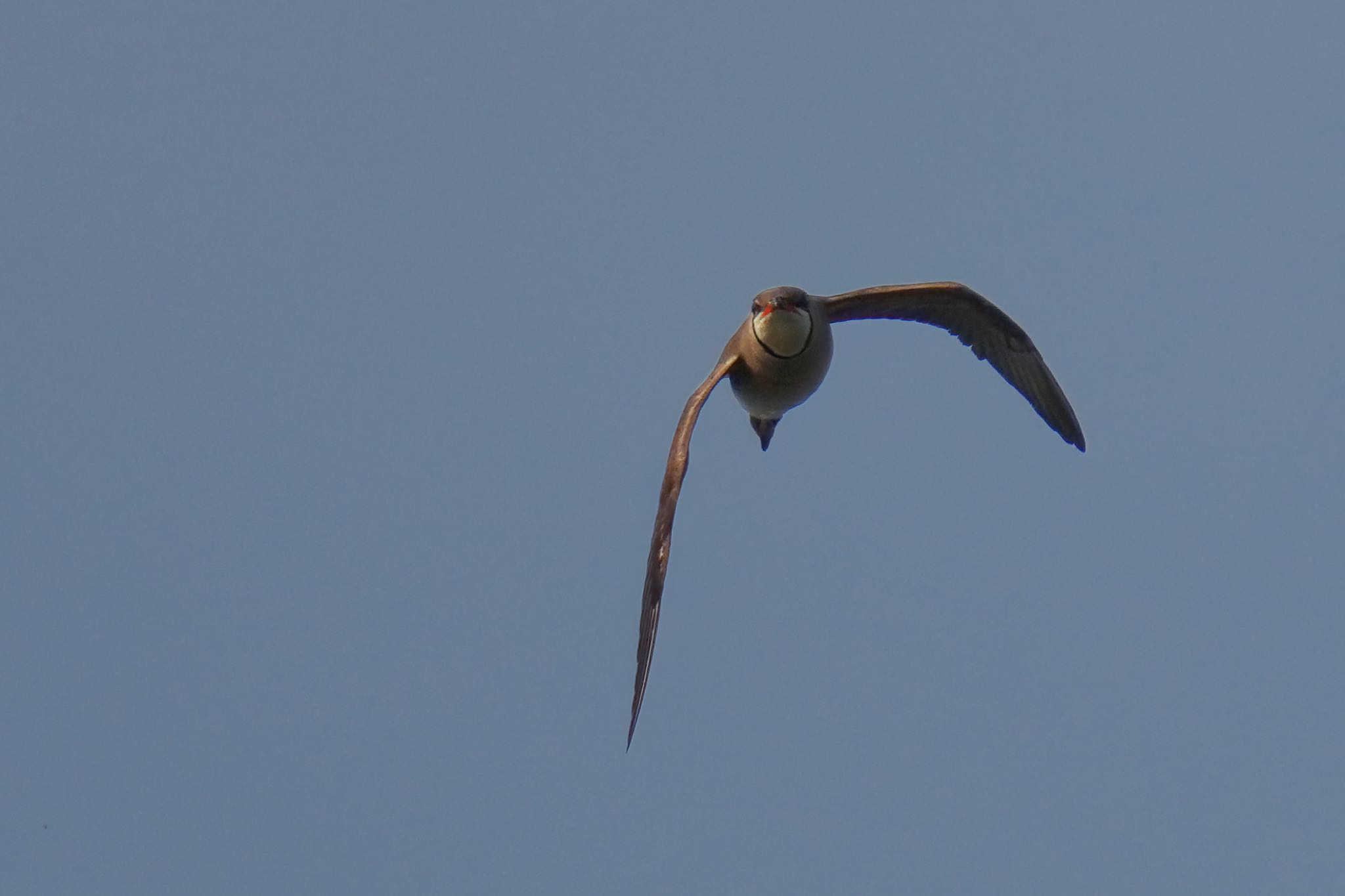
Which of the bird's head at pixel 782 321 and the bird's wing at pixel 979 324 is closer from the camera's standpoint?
the bird's head at pixel 782 321

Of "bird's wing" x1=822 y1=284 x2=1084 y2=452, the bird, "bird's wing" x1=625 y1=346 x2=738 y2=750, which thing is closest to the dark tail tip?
the bird

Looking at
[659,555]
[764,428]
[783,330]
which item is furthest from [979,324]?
[659,555]

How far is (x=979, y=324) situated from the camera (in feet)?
40.9

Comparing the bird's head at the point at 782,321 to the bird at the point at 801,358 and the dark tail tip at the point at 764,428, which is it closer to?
the bird at the point at 801,358

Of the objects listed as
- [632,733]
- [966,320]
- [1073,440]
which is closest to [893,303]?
[966,320]

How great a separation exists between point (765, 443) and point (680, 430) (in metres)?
2.22

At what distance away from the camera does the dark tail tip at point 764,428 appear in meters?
12.0

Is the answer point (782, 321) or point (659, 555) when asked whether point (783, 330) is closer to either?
point (782, 321)

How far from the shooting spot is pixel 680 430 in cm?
1012

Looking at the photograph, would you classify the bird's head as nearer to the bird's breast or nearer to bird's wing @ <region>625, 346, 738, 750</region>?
the bird's breast

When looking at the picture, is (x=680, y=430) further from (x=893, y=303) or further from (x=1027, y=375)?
(x=1027, y=375)

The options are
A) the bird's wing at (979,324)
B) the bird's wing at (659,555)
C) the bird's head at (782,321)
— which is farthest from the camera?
the bird's wing at (979,324)

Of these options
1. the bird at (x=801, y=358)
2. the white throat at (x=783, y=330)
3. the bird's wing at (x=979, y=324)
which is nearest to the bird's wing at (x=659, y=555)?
the bird at (x=801, y=358)

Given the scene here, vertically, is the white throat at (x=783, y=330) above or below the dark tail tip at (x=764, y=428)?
above
